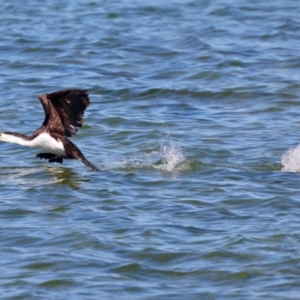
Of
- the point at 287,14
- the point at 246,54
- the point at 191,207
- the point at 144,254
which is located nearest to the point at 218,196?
the point at 191,207

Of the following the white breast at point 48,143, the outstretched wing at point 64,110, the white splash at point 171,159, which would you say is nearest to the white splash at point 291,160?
the white splash at point 171,159

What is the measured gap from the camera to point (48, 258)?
8.84 m

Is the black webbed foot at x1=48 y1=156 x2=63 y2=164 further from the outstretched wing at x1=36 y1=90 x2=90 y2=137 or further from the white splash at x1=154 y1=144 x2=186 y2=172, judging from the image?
the white splash at x1=154 y1=144 x2=186 y2=172

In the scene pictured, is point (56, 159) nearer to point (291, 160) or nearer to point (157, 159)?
point (157, 159)

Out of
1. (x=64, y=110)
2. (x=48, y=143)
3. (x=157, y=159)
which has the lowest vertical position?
(x=157, y=159)

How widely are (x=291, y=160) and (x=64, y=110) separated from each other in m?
2.81

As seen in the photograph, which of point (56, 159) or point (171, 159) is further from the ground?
point (56, 159)

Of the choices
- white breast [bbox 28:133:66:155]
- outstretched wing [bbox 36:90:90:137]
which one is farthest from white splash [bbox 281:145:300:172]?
white breast [bbox 28:133:66:155]

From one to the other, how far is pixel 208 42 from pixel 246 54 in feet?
4.30

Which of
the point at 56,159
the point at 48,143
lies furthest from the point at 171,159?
the point at 48,143

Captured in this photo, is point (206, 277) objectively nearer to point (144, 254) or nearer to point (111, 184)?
point (144, 254)

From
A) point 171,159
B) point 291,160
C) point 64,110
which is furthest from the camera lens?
point 171,159

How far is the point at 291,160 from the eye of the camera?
39.2 feet

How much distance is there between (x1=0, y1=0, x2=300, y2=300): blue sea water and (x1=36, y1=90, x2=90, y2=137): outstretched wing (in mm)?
590
